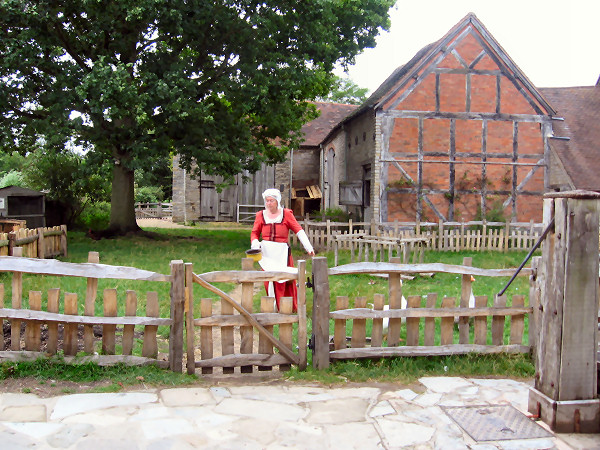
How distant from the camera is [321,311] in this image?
5.43 metres

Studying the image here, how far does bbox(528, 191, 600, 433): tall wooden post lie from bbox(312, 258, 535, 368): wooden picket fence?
4.91 ft

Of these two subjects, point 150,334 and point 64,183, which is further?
point 64,183

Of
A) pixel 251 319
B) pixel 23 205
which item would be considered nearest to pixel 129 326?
pixel 251 319

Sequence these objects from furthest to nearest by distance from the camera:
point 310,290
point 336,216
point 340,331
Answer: point 336,216 → point 310,290 → point 340,331

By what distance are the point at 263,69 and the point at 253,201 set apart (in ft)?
50.5

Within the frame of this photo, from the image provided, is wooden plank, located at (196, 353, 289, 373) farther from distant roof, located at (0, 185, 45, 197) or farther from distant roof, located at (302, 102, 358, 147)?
distant roof, located at (302, 102, 358, 147)

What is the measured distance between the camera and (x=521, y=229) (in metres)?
18.7

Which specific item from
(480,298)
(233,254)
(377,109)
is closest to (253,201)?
(377,109)

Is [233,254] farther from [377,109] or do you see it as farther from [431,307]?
[431,307]

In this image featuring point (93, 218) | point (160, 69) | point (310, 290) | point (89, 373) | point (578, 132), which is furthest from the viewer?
point (93, 218)

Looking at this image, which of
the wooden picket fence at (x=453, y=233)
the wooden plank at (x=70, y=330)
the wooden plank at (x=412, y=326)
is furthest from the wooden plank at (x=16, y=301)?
the wooden picket fence at (x=453, y=233)

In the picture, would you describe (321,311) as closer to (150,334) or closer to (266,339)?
(266,339)

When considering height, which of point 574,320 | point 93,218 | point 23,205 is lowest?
point 574,320

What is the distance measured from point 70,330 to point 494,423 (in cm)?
379
